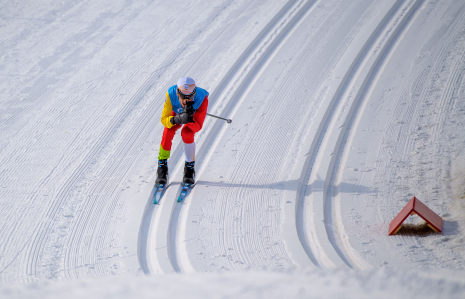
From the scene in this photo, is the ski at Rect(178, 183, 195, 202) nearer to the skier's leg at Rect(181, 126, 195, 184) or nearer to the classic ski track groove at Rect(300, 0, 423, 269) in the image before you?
the skier's leg at Rect(181, 126, 195, 184)

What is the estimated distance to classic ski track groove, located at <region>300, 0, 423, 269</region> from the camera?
3899mm

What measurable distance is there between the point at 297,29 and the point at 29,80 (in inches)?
164

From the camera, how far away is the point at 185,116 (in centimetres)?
423

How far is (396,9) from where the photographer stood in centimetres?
761

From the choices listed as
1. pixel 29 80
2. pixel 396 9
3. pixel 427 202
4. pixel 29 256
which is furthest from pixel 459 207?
pixel 29 80

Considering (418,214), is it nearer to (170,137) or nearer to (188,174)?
(188,174)

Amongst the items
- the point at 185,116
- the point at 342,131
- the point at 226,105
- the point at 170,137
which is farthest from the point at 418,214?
the point at 226,105

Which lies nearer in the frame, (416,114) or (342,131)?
(342,131)

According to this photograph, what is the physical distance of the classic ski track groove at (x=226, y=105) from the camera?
12.3 feet

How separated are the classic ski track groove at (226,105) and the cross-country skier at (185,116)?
0.23 metres

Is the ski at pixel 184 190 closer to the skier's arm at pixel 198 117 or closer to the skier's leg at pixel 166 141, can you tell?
the skier's leg at pixel 166 141

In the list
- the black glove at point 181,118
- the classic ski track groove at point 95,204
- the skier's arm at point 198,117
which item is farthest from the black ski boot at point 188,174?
the classic ski track groove at point 95,204

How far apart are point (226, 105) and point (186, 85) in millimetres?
1681

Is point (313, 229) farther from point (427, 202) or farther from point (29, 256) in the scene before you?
point (29, 256)
